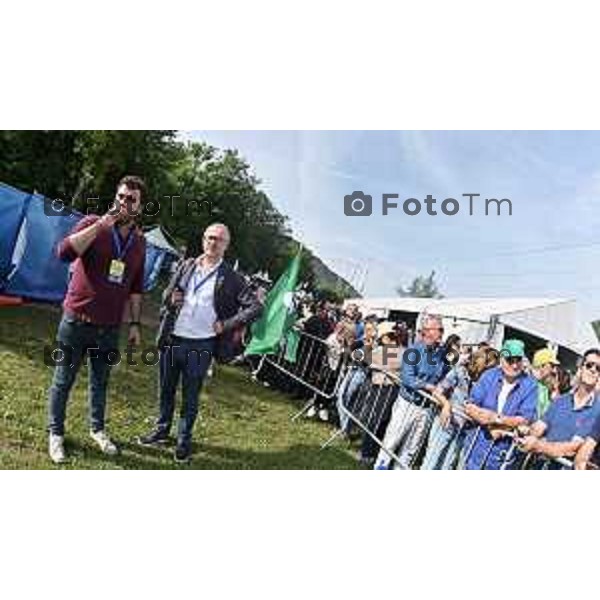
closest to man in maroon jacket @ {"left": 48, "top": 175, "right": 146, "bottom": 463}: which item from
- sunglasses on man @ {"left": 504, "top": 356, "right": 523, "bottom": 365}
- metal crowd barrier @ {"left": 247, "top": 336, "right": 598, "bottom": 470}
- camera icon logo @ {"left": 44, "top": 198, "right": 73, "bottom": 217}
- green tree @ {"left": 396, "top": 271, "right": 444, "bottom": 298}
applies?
camera icon logo @ {"left": 44, "top": 198, "right": 73, "bottom": 217}

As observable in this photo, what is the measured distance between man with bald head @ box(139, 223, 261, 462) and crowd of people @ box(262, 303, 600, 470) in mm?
532

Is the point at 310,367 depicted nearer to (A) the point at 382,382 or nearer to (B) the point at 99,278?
(A) the point at 382,382

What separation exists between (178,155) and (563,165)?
6.96 feet

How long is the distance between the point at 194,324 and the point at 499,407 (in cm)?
175

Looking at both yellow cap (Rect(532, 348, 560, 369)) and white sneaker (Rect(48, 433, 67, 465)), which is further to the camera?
yellow cap (Rect(532, 348, 560, 369))

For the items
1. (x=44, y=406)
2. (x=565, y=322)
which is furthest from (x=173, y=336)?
(x=565, y=322)

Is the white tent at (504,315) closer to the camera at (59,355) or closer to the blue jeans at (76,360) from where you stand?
the blue jeans at (76,360)

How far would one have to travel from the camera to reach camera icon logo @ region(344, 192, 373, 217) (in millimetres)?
5371

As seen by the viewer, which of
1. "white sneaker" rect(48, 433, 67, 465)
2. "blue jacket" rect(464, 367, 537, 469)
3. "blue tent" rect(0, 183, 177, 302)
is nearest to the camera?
"white sneaker" rect(48, 433, 67, 465)

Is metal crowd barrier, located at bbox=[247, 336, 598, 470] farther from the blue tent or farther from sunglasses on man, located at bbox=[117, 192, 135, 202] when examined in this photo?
sunglasses on man, located at bbox=[117, 192, 135, 202]

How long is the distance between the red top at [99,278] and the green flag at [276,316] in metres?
0.77

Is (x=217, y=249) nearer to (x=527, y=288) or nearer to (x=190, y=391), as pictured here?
(x=190, y=391)
